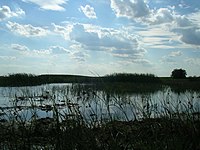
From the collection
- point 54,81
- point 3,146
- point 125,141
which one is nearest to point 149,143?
point 125,141

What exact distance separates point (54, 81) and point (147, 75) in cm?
1998

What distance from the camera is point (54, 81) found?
52.3 metres

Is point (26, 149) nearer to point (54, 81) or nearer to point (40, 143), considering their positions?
point (40, 143)

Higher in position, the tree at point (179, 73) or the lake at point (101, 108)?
the tree at point (179, 73)

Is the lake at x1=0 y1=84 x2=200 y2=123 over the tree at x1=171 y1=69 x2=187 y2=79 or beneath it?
beneath

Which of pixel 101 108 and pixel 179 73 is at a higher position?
pixel 179 73

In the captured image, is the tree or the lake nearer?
the lake

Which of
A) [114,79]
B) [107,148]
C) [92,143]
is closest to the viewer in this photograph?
[92,143]

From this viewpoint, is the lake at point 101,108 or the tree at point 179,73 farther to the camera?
the tree at point 179,73

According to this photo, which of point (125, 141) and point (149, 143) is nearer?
point (149, 143)

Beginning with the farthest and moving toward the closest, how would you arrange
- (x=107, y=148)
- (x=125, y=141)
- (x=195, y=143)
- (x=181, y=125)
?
1. (x=181, y=125)
2. (x=125, y=141)
3. (x=195, y=143)
4. (x=107, y=148)

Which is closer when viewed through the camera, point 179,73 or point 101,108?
point 101,108

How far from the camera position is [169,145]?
186 inches

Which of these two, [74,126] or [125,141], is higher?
[74,126]
